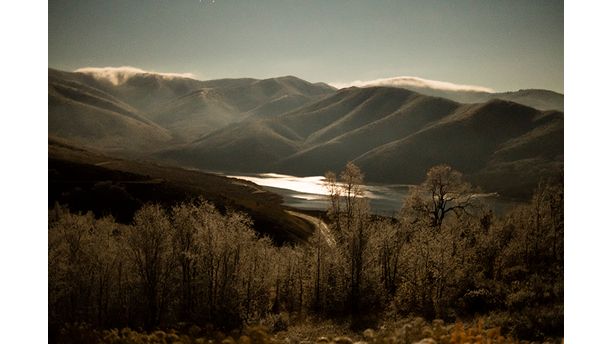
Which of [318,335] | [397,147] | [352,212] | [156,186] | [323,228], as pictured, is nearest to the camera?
[318,335]

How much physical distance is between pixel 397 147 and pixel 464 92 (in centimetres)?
245

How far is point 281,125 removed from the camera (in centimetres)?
1864

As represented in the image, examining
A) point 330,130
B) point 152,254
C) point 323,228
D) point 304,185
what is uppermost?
point 330,130

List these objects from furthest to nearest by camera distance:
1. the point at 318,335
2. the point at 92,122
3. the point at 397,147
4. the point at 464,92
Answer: the point at 92,122 → the point at 464,92 → the point at 397,147 → the point at 318,335

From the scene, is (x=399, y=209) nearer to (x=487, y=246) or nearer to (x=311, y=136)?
(x=487, y=246)

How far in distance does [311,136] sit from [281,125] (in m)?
3.04

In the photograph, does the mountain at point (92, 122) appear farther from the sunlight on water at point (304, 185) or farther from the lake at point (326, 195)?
the lake at point (326, 195)

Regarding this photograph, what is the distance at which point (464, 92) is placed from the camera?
1064cm

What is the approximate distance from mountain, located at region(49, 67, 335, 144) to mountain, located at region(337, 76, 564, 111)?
1815 millimetres

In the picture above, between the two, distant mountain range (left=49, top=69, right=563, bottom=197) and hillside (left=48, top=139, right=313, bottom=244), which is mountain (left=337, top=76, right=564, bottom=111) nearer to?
distant mountain range (left=49, top=69, right=563, bottom=197)

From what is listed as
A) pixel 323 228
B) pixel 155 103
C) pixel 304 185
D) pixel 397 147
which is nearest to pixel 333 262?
pixel 323 228

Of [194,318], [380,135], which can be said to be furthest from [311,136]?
[194,318]

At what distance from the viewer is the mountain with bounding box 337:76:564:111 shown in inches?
370

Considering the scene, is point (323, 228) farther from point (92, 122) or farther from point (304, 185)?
point (92, 122)
